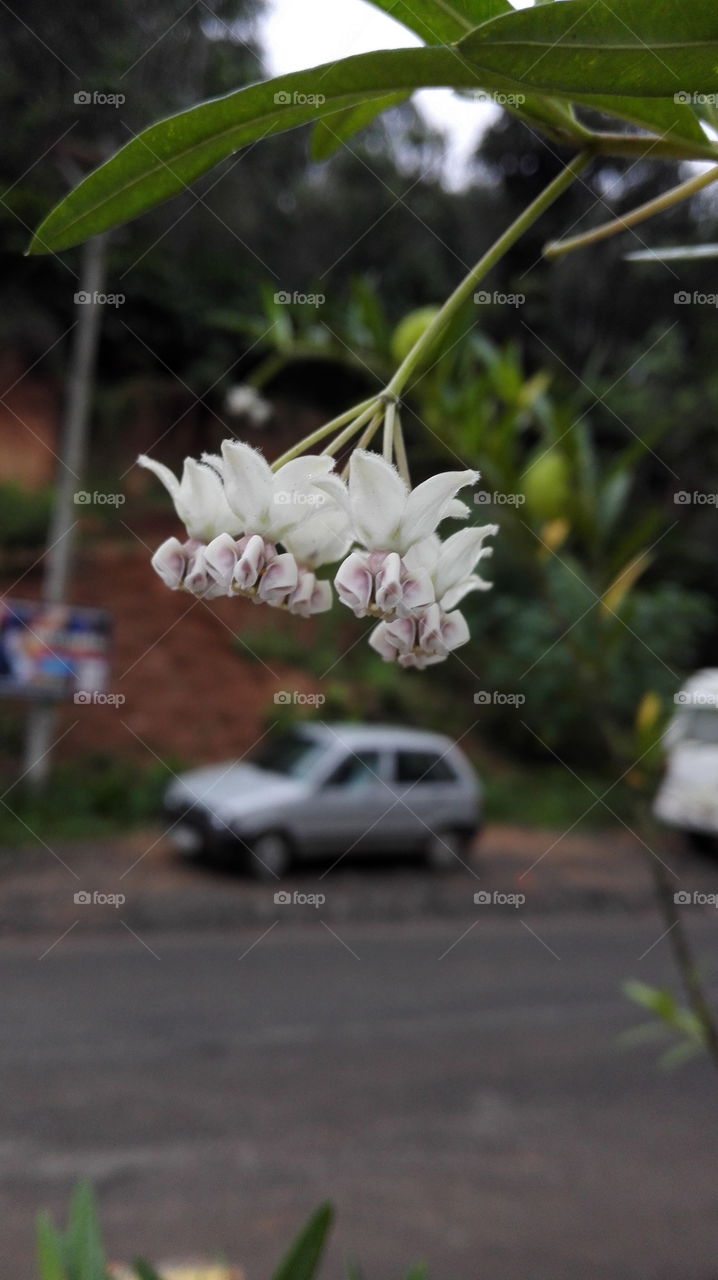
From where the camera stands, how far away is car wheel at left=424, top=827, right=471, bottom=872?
652 centimetres

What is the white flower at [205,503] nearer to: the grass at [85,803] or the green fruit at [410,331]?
the green fruit at [410,331]

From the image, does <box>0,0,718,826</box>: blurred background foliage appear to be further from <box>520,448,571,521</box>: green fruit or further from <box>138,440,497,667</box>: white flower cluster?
<box>138,440,497,667</box>: white flower cluster

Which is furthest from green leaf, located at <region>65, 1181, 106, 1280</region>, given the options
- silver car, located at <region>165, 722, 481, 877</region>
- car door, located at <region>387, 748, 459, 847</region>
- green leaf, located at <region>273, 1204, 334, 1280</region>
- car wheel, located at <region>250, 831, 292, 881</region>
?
car door, located at <region>387, 748, 459, 847</region>

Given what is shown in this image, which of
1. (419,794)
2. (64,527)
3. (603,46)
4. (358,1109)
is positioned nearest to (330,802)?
(419,794)

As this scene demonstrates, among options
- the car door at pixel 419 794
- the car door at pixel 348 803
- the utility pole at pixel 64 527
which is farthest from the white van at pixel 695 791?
the utility pole at pixel 64 527

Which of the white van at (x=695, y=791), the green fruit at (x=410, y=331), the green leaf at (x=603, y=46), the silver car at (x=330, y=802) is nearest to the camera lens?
the green leaf at (x=603, y=46)

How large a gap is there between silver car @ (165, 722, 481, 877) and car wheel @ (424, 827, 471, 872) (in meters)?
0.02

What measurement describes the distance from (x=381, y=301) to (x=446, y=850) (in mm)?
4018

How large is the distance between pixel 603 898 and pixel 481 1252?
4004 mm

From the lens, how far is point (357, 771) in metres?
6.12

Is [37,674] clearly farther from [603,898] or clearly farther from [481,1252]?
[481,1252]

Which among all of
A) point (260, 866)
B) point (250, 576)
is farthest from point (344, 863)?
point (250, 576)

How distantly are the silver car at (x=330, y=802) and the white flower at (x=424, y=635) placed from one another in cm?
546

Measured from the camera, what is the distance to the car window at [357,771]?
6.09 m
